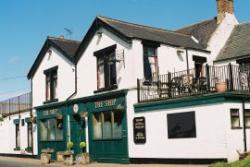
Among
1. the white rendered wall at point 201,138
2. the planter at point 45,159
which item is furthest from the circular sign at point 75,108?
the white rendered wall at point 201,138

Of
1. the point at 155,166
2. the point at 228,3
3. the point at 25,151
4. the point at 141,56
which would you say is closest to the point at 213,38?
the point at 228,3

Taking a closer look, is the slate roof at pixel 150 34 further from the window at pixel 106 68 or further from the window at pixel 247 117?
the window at pixel 247 117

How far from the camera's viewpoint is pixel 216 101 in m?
18.6

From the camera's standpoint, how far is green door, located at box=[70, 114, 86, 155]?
1043 inches

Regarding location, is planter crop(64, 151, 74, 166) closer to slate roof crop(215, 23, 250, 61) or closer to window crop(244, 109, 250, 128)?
window crop(244, 109, 250, 128)

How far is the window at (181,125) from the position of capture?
19.6 metres

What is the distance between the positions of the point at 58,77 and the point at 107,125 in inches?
276

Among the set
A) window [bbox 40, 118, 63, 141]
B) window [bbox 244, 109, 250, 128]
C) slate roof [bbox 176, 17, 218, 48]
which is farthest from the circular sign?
window [bbox 244, 109, 250, 128]

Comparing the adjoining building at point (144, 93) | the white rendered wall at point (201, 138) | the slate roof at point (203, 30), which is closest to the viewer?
the white rendered wall at point (201, 138)

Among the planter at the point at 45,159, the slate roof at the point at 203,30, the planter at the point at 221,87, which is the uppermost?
the slate roof at the point at 203,30

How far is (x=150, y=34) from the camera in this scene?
2595 cm

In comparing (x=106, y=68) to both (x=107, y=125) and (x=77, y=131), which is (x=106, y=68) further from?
(x=77, y=131)

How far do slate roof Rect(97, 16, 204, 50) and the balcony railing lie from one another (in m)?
2.61

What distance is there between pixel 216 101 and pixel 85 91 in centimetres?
1043
